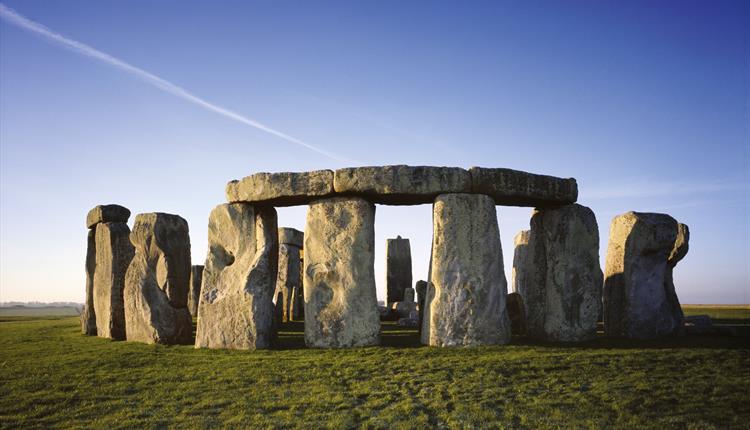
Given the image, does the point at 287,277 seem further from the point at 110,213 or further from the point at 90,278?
the point at 110,213

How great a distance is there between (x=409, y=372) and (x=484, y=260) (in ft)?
8.30

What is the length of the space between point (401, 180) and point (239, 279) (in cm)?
291

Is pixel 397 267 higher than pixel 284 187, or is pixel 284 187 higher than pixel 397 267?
pixel 284 187

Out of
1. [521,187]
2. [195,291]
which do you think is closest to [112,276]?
[195,291]

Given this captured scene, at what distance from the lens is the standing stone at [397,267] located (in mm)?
17188

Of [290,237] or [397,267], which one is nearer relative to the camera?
[290,237]

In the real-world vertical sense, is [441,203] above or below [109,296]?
above

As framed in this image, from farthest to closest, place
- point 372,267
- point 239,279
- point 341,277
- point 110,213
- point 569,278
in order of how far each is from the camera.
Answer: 1. point 110,213
2. point 569,278
3. point 239,279
4. point 372,267
5. point 341,277

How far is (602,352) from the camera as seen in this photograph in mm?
7605

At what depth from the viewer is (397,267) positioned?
1738cm

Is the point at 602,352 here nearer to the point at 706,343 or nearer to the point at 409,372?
the point at 706,343

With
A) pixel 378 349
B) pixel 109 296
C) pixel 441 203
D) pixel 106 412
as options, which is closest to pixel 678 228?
pixel 441 203

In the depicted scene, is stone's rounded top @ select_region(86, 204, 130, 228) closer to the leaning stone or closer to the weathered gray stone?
the weathered gray stone

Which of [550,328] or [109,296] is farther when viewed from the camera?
[109,296]
